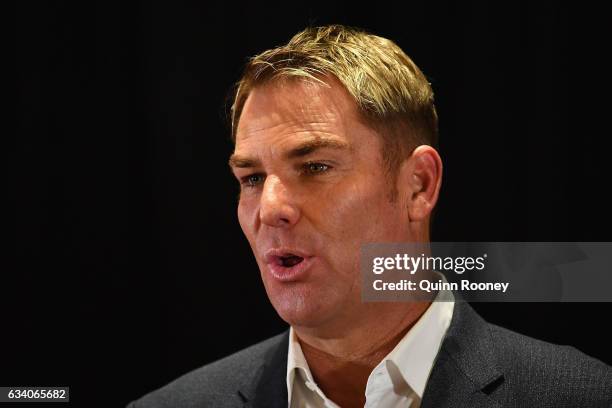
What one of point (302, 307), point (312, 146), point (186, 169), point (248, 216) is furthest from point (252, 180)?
point (186, 169)

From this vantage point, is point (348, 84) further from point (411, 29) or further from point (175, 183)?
point (175, 183)

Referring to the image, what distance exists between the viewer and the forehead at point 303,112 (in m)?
1.73

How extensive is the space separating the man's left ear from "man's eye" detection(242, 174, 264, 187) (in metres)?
0.32

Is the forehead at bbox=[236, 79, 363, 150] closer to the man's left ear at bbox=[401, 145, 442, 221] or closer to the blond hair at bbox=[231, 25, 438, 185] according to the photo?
the blond hair at bbox=[231, 25, 438, 185]

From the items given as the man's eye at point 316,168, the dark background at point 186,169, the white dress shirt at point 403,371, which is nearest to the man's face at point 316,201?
the man's eye at point 316,168

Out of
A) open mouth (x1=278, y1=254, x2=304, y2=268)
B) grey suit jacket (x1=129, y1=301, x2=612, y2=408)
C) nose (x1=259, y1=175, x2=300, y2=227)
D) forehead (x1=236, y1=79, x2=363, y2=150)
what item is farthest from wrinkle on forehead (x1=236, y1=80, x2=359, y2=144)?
grey suit jacket (x1=129, y1=301, x2=612, y2=408)

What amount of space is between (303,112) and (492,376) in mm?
702

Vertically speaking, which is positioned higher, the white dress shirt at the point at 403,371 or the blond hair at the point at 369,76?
the blond hair at the point at 369,76

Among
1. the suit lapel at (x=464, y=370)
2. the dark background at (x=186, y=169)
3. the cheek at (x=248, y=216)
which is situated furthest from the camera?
the dark background at (x=186, y=169)

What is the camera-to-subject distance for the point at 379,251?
176 cm

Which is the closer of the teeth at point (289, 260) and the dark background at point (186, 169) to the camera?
the teeth at point (289, 260)

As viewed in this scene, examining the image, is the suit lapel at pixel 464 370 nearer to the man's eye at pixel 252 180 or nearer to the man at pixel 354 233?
the man at pixel 354 233

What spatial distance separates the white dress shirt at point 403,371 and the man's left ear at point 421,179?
0.70 ft

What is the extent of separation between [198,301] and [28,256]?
498 millimetres
